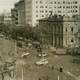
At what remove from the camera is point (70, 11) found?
10219 mm

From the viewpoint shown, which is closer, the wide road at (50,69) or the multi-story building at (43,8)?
the wide road at (50,69)

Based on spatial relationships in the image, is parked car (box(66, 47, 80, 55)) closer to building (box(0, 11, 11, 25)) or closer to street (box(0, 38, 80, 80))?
street (box(0, 38, 80, 80))

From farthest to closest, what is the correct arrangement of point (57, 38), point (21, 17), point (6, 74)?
point (21, 17) → point (57, 38) → point (6, 74)

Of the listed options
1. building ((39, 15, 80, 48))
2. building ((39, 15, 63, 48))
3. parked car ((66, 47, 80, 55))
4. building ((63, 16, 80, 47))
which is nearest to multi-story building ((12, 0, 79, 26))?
building ((39, 15, 63, 48))

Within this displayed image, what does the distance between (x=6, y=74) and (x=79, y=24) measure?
3.39 m

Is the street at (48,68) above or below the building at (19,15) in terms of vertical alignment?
below

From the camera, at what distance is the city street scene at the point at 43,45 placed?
3.47 m

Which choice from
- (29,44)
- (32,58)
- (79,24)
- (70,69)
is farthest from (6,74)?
(79,24)

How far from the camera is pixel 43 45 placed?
5.76 metres

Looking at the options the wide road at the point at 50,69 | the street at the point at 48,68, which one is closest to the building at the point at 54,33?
the street at the point at 48,68

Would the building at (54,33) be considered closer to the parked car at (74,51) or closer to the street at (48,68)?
the parked car at (74,51)

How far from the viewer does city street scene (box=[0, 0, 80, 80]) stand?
136 inches

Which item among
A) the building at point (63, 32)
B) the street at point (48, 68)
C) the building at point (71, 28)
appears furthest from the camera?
the building at point (71, 28)

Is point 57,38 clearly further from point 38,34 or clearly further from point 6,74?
point 6,74
